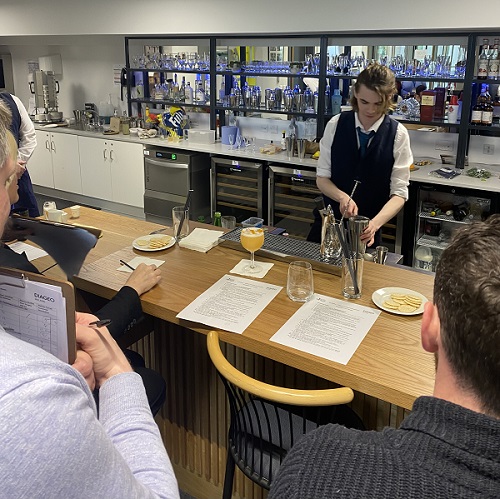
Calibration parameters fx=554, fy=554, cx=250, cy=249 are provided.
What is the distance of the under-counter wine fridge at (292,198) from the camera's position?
16.5ft

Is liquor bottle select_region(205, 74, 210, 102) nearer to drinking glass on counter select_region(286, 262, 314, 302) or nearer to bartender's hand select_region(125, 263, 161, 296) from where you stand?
bartender's hand select_region(125, 263, 161, 296)

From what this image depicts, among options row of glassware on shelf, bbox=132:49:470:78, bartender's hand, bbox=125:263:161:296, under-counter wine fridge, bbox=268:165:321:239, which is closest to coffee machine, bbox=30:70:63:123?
row of glassware on shelf, bbox=132:49:470:78

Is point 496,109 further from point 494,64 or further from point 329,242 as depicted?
point 329,242

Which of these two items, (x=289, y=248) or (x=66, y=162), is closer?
(x=289, y=248)

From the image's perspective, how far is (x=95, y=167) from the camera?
6.45 meters

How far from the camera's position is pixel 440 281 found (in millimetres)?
906

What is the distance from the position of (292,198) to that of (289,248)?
2.87 meters

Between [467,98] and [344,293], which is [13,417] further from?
[467,98]

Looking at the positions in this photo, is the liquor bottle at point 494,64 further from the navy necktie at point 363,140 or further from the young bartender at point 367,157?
the navy necktie at point 363,140

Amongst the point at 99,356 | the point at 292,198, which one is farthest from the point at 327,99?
the point at 99,356

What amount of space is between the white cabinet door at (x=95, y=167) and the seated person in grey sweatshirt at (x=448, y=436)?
582cm

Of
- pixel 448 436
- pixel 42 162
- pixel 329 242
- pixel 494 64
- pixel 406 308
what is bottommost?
pixel 42 162

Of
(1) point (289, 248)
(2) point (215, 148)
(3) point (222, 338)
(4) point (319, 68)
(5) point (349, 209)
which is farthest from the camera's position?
(2) point (215, 148)

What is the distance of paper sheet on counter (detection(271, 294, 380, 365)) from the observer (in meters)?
1.62
